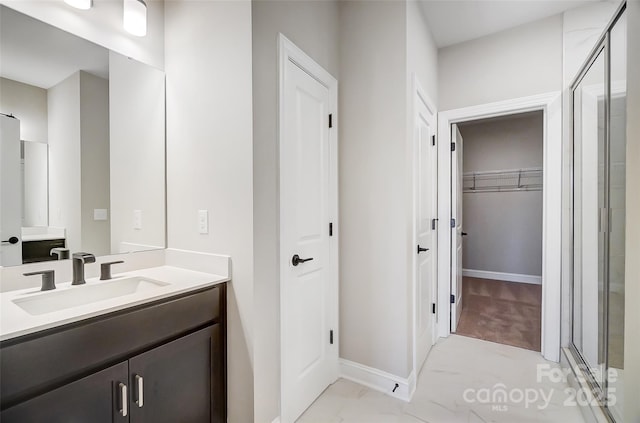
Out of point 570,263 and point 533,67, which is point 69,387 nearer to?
point 570,263

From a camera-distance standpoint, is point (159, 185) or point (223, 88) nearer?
point (223, 88)

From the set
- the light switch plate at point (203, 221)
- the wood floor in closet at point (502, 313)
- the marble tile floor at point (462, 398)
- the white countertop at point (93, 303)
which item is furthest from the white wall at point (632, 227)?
the light switch plate at point (203, 221)

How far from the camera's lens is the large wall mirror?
1.25 metres

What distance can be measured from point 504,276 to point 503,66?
3.56 metres

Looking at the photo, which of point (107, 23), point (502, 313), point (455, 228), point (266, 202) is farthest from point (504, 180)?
point (107, 23)

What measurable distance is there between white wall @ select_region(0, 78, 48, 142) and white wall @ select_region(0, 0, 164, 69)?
1.08 feet

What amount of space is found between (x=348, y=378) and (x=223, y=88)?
2036 millimetres

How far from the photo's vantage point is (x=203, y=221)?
154 centimetres

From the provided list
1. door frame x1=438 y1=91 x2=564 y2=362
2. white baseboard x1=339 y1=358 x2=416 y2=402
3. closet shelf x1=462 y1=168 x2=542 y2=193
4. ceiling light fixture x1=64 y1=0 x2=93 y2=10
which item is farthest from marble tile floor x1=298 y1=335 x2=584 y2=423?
closet shelf x1=462 y1=168 x2=542 y2=193

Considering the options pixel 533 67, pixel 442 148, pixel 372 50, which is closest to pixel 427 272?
pixel 442 148

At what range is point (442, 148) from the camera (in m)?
2.74

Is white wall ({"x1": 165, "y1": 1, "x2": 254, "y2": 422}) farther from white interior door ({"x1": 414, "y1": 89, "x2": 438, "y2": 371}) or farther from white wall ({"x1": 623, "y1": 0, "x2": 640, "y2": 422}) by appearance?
white wall ({"x1": 623, "y1": 0, "x2": 640, "y2": 422})

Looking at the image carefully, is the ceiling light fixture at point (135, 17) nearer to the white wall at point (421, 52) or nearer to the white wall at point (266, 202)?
the white wall at point (266, 202)

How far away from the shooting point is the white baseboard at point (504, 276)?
457cm
